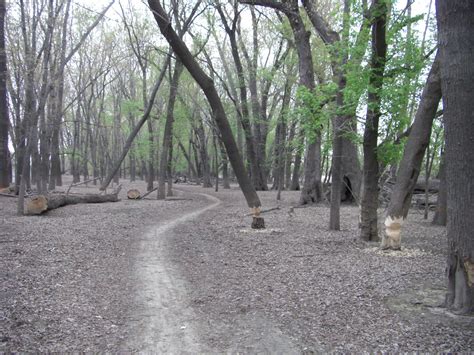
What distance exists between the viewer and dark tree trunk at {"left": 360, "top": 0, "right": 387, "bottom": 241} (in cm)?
861

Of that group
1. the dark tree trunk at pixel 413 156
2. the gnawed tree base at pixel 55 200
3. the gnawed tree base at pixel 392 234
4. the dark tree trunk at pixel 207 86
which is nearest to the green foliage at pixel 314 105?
the dark tree trunk at pixel 413 156

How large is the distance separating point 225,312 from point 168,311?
71 cm

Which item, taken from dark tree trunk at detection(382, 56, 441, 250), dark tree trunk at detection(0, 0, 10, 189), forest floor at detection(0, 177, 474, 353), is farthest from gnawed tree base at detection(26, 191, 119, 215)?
dark tree trunk at detection(382, 56, 441, 250)

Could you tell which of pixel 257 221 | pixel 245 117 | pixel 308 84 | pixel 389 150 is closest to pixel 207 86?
pixel 257 221

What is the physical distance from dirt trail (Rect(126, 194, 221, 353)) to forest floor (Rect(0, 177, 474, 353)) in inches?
0.6

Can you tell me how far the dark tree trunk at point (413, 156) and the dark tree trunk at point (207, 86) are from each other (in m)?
4.14

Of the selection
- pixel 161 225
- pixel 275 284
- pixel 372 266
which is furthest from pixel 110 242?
pixel 372 266

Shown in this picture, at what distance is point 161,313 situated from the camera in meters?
5.28

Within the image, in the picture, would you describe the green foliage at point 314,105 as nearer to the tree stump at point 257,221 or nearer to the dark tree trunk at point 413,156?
the dark tree trunk at point 413,156

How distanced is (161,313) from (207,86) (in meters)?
7.30

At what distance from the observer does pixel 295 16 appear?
1455 cm

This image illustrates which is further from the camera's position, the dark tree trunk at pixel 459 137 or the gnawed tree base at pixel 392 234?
the gnawed tree base at pixel 392 234

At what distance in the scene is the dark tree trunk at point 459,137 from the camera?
480 centimetres

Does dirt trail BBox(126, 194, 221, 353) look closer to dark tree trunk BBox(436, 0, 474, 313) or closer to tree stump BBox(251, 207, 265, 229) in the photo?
dark tree trunk BBox(436, 0, 474, 313)
